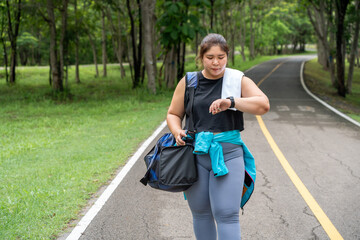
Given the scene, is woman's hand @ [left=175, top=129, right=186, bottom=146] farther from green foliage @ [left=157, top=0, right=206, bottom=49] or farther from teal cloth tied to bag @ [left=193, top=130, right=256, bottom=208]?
green foliage @ [left=157, top=0, right=206, bottom=49]

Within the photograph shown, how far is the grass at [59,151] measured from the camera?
4.99 m

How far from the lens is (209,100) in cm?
301

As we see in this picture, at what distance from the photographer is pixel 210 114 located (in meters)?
2.99

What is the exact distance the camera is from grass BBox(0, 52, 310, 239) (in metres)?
4.99

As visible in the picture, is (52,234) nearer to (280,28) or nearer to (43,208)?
(43,208)

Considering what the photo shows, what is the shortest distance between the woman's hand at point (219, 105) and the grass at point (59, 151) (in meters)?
2.59

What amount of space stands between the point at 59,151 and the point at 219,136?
6.47 metres

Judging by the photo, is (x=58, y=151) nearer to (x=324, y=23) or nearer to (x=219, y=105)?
(x=219, y=105)

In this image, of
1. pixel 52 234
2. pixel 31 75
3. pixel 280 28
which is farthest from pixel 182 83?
pixel 280 28

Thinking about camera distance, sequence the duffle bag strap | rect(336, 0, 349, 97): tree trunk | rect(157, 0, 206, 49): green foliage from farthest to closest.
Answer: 1. rect(336, 0, 349, 97): tree trunk
2. rect(157, 0, 206, 49): green foliage
3. the duffle bag strap

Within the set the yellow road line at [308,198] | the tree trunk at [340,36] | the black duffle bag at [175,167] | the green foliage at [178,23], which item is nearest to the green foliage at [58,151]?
the black duffle bag at [175,167]

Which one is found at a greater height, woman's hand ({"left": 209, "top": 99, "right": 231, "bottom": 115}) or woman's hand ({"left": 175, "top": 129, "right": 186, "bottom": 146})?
woman's hand ({"left": 209, "top": 99, "right": 231, "bottom": 115})

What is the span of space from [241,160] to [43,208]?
124 inches

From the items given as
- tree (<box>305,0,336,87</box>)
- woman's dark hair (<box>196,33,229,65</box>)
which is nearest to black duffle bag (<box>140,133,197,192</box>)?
woman's dark hair (<box>196,33,229,65</box>)
